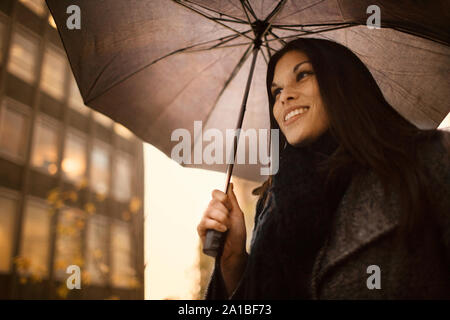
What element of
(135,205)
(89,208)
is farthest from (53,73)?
(135,205)

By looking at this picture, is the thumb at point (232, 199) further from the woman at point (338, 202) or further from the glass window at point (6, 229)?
the glass window at point (6, 229)

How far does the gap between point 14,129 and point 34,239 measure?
2.19 meters

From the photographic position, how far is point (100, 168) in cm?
798

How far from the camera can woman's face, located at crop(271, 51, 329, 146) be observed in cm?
172

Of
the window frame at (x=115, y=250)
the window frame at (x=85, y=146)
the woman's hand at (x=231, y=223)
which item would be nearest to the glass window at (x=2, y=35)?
the window frame at (x=85, y=146)

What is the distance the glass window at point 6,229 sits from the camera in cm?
575

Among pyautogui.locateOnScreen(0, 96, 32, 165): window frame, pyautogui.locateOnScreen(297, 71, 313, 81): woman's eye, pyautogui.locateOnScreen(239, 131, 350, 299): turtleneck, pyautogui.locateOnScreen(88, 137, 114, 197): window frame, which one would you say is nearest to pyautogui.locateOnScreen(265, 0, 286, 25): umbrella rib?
pyautogui.locateOnScreen(297, 71, 313, 81): woman's eye

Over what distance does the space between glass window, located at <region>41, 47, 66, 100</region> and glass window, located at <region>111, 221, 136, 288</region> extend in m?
3.17

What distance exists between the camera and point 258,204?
192 cm

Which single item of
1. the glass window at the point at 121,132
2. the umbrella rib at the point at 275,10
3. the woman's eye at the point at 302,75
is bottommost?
the woman's eye at the point at 302,75

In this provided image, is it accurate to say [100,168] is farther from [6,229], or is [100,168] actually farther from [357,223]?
[357,223]

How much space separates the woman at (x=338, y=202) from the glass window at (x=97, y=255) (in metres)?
5.50

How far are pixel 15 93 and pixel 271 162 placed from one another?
6.52m
